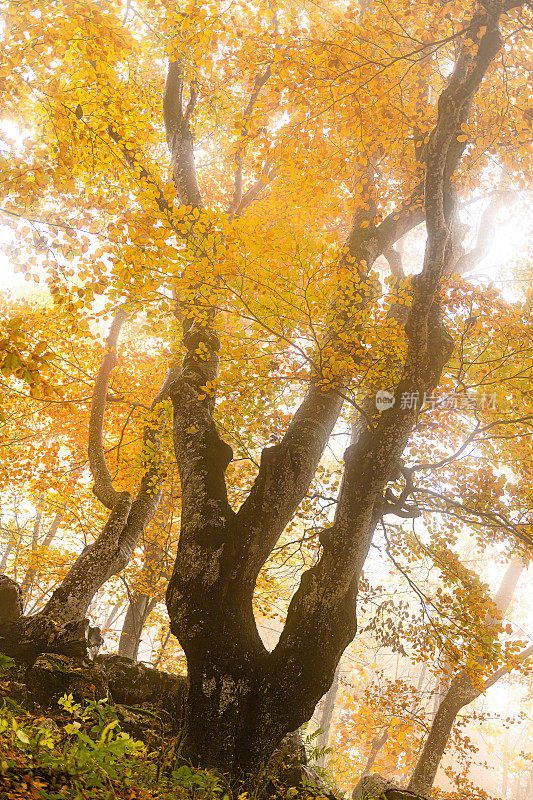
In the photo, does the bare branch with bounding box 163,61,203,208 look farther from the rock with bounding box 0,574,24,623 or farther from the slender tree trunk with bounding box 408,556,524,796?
the slender tree trunk with bounding box 408,556,524,796

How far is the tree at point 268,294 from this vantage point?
4.84 metres

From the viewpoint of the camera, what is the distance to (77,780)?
2521 millimetres

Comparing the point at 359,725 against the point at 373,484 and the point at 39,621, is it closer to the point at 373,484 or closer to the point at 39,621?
the point at 39,621

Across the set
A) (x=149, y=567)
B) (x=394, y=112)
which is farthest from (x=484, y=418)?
(x=149, y=567)

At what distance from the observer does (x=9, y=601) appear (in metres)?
7.54

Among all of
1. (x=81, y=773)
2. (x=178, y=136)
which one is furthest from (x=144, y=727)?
(x=178, y=136)

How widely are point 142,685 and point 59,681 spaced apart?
1626mm

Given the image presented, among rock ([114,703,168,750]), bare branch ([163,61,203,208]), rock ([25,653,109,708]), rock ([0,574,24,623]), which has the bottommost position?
rock ([114,703,168,750])

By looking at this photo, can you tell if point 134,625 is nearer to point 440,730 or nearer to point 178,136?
point 440,730

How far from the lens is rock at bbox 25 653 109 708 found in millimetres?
5717

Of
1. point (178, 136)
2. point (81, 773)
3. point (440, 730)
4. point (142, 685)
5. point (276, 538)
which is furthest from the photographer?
point (440, 730)

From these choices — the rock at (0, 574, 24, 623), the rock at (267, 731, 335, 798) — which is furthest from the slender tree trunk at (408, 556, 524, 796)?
the rock at (0, 574, 24, 623)

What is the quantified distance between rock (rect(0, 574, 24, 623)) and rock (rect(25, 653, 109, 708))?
170cm

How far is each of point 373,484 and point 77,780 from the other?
389cm
